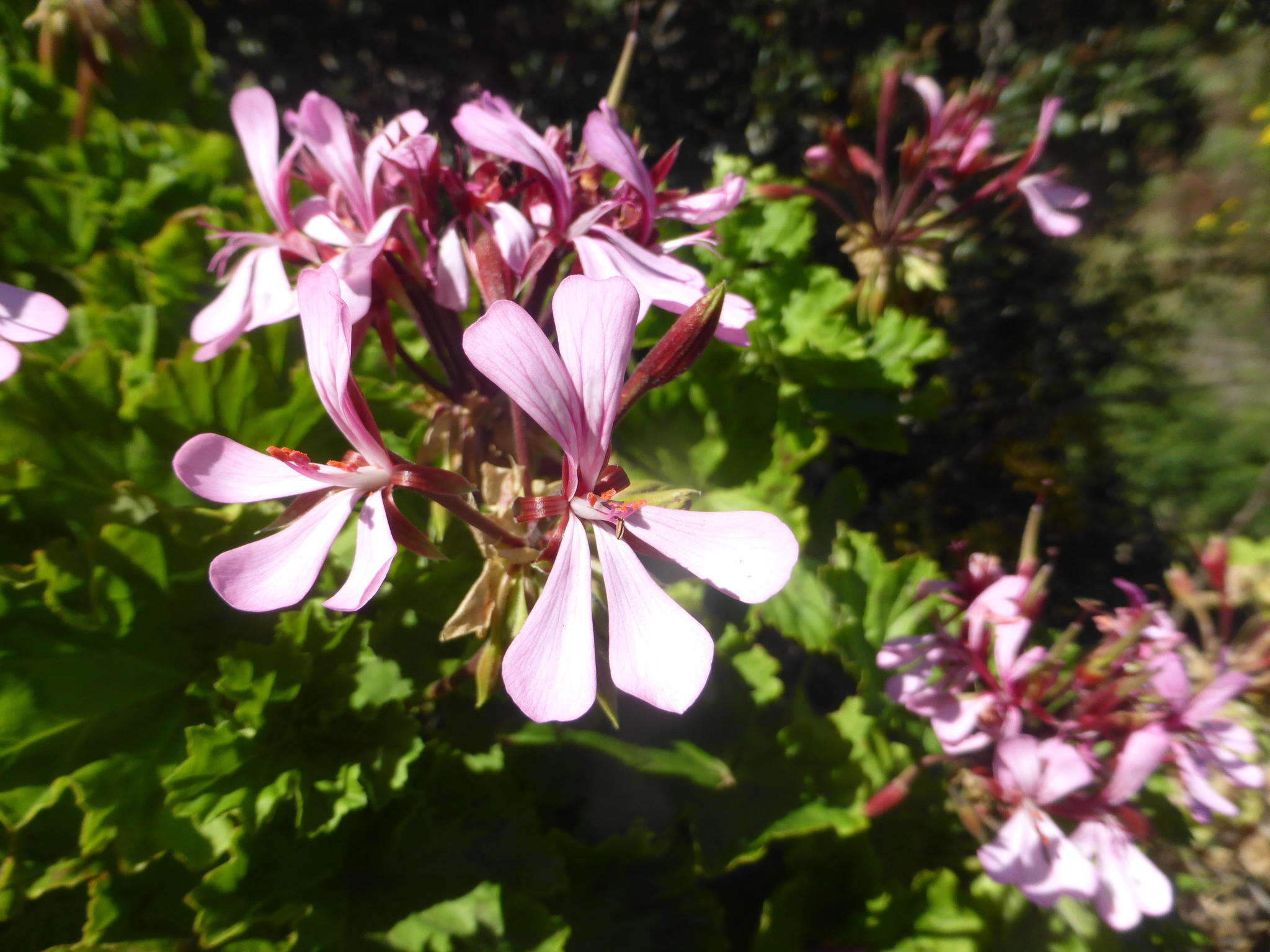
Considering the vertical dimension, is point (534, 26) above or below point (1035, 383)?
above

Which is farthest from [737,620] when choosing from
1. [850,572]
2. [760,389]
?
[760,389]

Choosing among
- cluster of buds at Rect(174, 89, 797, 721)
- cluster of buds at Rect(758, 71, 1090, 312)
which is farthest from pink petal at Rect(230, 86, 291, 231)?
cluster of buds at Rect(758, 71, 1090, 312)

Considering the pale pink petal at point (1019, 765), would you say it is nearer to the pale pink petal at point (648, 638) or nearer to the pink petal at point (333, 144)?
the pale pink petal at point (648, 638)

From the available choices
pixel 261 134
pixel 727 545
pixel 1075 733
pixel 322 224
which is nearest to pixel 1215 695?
pixel 1075 733

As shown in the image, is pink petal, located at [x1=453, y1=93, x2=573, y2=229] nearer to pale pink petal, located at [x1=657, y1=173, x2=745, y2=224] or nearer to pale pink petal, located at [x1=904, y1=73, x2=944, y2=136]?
pale pink petal, located at [x1=657, y1=173, x2=745, y2=224]

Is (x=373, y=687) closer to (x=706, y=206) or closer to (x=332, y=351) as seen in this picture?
(x=332, y=351)

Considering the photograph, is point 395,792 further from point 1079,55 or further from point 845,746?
point 1079,55
